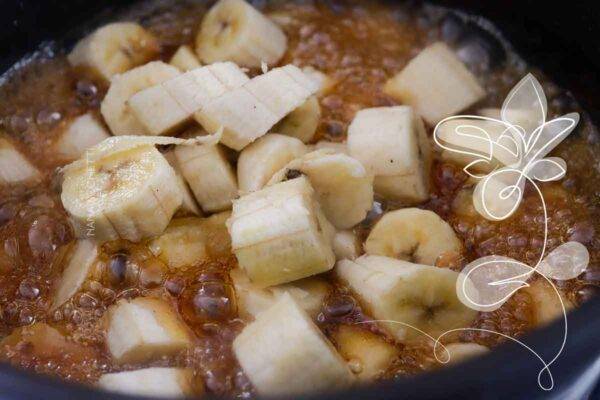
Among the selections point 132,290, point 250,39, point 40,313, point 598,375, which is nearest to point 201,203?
point 132,290

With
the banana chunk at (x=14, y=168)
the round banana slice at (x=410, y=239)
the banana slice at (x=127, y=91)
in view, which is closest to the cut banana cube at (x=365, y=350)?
the round banana slice at (x=410, y=239)

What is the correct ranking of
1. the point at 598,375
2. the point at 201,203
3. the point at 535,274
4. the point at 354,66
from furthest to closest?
the point at 354,66 < the point at 201,203 < the point at 535,274 < the point at 598,375

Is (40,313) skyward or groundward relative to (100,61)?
groundward

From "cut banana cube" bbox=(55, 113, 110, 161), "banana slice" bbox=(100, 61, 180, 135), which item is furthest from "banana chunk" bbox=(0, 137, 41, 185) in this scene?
"banana slice" bbox=(100, 61, 180, 135)

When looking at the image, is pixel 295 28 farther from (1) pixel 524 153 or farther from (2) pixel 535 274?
(2) pixel 535 274

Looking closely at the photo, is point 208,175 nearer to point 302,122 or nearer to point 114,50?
point 302,122

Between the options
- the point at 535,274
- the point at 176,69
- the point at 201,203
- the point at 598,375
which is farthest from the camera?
the point at 176,69
